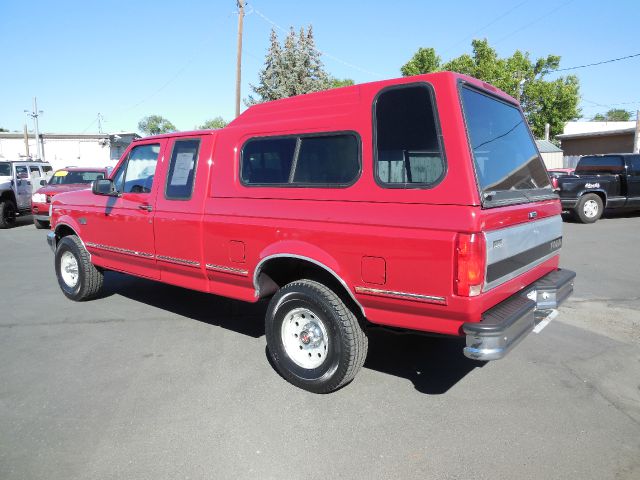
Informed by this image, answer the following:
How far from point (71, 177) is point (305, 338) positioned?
481 inches

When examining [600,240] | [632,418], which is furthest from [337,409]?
[600,240]

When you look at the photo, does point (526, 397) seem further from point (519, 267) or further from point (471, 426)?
point (519, 267)

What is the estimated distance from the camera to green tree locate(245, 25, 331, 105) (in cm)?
3045

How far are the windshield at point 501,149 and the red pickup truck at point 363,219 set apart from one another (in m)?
0.02

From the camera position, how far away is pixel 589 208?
13141mm

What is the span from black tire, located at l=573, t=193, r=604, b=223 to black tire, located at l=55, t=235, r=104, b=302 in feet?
39.6

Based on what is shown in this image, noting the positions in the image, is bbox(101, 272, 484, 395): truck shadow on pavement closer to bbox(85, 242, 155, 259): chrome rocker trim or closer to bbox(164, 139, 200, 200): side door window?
bbox(85, 242, 155, 259): chrome rocker trim

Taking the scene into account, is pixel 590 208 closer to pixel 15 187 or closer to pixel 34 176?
pixel 15 187

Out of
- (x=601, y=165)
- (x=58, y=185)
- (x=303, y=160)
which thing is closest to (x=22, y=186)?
(x=58, y=185)

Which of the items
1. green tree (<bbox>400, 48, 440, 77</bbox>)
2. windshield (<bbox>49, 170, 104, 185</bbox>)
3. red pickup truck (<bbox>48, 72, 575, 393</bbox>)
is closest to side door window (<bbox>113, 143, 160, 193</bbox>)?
red pickup truck (<bbox>48, 72, 575, 393</bbox>)

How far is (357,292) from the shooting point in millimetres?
3236

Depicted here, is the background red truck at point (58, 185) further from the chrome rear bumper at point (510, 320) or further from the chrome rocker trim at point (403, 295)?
the chrome rear bumper at point (510, 320)

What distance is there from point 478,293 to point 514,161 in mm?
1419

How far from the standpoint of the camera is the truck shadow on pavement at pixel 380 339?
3.93 m
